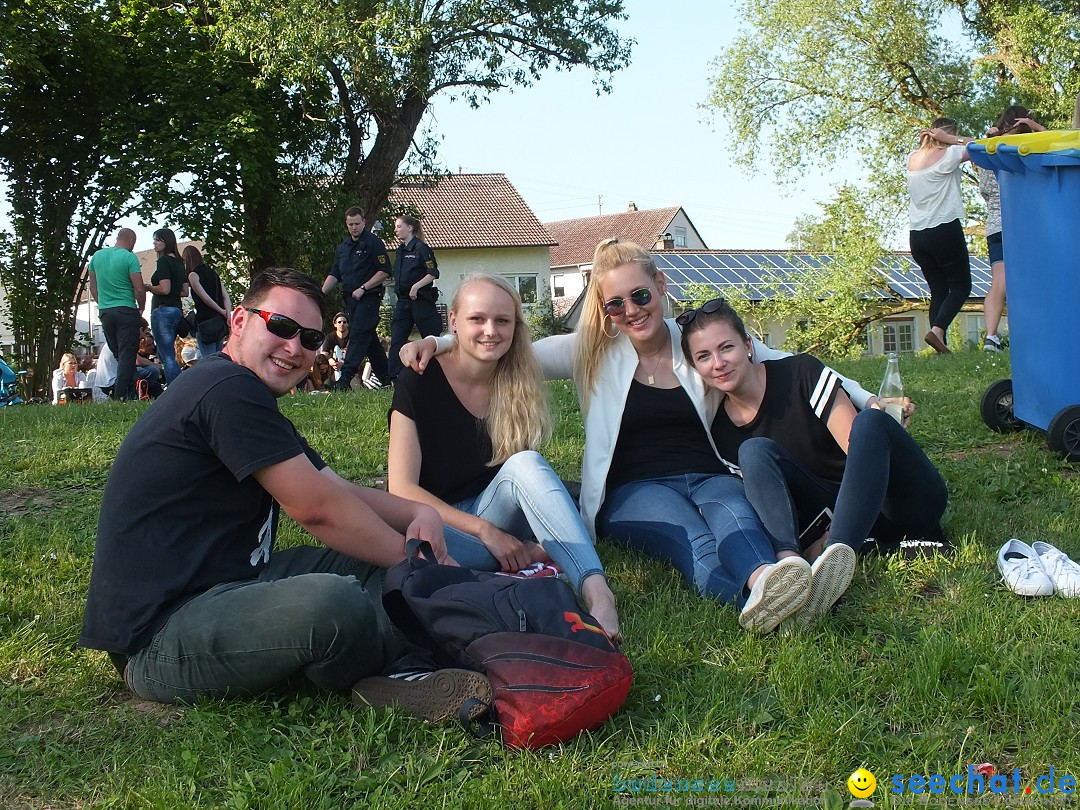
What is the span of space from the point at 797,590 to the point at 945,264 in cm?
744

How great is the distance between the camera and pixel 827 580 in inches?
131

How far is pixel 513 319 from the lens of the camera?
4.35 metres

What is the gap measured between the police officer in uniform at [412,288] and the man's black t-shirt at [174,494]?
327 inches

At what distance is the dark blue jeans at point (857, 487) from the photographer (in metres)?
3.67

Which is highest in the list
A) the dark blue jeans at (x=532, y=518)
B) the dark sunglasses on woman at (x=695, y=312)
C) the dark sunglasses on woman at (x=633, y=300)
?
the dark sunglasses on woman at (x=633, y=300)

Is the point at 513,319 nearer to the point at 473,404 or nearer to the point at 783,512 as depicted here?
the point at 473,404

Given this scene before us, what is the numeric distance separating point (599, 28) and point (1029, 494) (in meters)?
18.7

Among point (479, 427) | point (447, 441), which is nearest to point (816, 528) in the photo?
point (479, 427)

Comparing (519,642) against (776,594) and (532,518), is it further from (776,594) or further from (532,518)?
(532,518)

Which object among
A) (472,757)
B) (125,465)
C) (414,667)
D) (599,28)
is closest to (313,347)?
(125,465)

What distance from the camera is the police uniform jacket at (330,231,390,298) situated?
12.0 metres

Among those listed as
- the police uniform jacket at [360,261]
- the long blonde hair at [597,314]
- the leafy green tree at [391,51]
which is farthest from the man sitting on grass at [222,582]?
the leafy green tree at [391,51]

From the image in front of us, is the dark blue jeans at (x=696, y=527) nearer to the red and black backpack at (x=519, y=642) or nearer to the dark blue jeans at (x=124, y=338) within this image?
Answer: the red and black backpack at (x=519, y=642)

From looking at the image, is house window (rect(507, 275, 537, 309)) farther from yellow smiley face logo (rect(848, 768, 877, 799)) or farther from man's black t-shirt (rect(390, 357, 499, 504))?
yellow smiley face logo (rect(848, 768, 877, 799))
